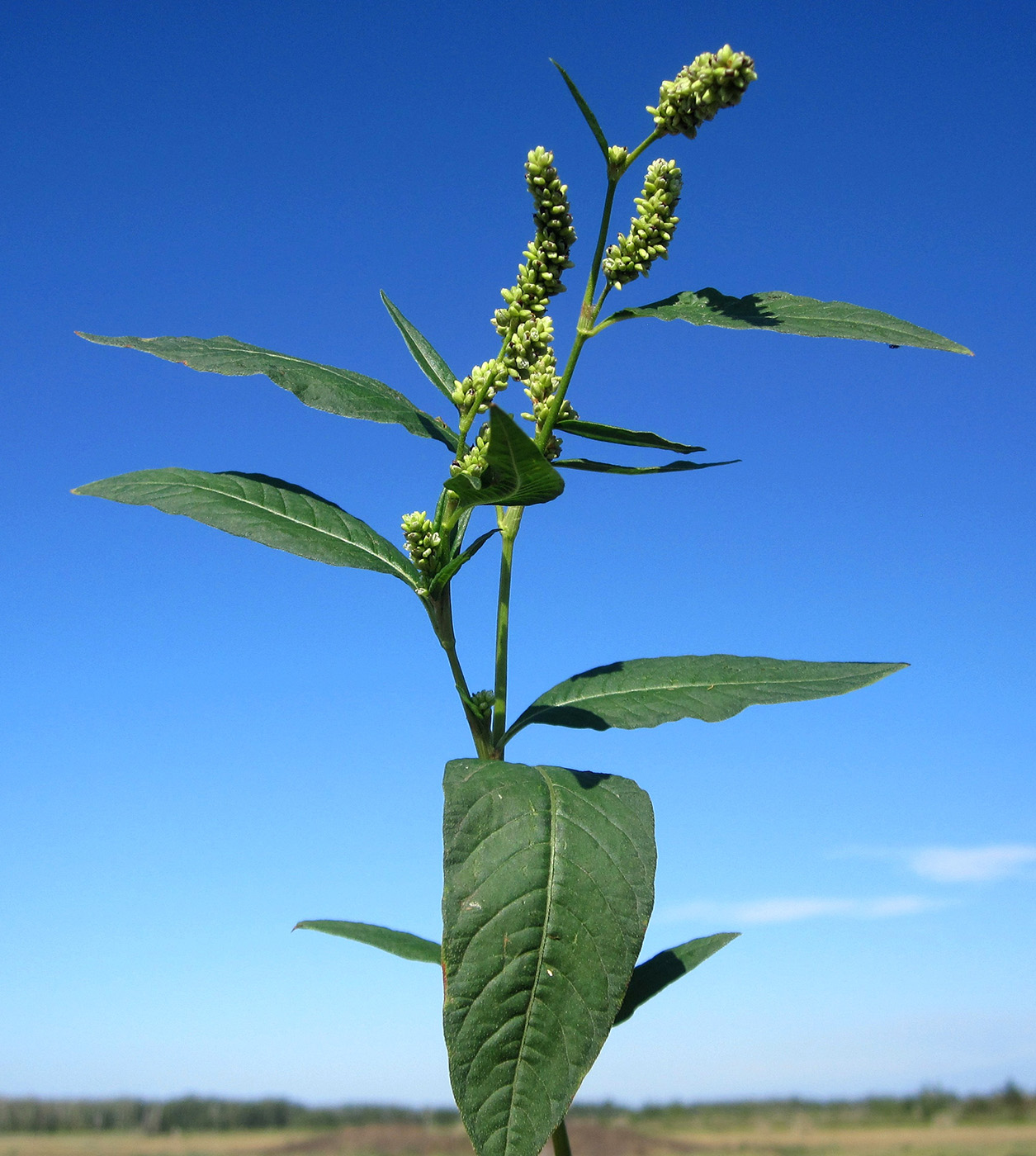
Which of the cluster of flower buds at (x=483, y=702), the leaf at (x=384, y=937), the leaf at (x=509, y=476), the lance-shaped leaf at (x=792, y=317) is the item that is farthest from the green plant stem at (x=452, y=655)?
the lance-shaped leaf at (x=792, y=317)

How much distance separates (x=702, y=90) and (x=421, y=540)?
93cm

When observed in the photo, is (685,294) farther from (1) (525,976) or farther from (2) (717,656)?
(1) (525,976)

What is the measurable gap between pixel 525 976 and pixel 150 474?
45.0 inches

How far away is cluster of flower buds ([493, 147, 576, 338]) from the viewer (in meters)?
1.75

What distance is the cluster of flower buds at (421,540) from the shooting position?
179 centimetres

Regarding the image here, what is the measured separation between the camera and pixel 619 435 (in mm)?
1837

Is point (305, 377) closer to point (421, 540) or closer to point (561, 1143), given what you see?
Result: point (421, 540)

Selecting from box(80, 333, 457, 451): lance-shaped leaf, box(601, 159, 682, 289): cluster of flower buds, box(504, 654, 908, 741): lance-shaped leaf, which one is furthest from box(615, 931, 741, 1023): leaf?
box(601, 159, 682, 289): cluster of flower buds

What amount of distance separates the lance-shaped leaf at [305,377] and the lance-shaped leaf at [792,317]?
Result: 1.43 feet

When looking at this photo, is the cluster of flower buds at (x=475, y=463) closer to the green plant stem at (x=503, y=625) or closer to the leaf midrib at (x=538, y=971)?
the green plant stem at (x=503, y=625)

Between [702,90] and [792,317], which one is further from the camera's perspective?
[792,317]

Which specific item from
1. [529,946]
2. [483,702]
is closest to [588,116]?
[483,702]

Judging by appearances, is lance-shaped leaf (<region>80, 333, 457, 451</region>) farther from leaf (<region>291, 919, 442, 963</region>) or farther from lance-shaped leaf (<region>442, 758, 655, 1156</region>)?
leaf (<region>291, 919, 442, 963</region>)

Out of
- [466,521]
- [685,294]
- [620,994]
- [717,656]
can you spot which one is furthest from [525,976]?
[685,294]
